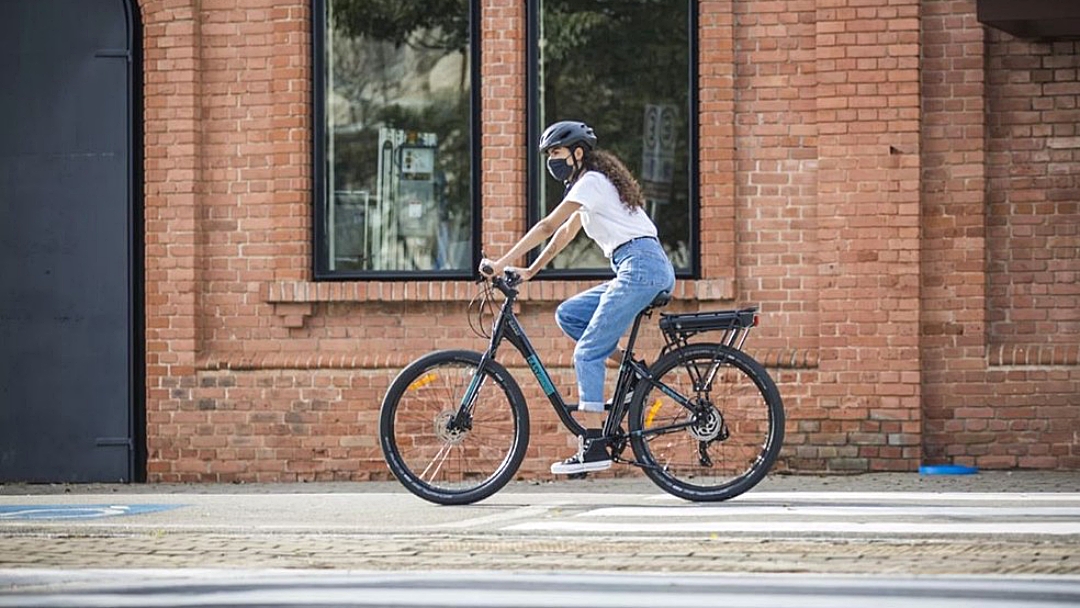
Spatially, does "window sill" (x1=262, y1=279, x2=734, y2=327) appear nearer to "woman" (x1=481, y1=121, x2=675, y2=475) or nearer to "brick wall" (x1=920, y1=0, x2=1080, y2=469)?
"brick wall" (x1=920, y1=0, x2=1080, y2=469)

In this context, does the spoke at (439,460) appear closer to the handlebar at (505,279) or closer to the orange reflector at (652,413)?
the handlebar at (505,279)

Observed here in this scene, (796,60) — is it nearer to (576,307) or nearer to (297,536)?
(576,307)

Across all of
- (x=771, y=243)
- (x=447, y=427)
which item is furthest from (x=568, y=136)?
(x=771, y=243)

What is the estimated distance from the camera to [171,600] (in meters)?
6.96

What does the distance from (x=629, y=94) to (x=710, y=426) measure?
13.5 ft

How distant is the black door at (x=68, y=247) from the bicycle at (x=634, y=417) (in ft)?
14.6

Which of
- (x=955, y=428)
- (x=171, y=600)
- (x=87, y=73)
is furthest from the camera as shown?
(x=87, y=73)

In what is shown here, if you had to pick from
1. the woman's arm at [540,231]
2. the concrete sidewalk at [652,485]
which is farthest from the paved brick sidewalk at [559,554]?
the concrete sidewalk at [652,485]

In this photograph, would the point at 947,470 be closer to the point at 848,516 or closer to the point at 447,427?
the point at 848,516

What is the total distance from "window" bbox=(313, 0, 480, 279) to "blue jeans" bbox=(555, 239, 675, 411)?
3.65m

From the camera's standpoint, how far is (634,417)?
10219 mm

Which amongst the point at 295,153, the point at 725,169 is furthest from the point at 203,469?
the point at 725,169

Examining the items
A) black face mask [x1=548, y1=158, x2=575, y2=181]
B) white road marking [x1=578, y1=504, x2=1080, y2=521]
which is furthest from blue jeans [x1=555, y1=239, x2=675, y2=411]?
white road marking [x1=578, y1=504, x2=1080, y2=521]

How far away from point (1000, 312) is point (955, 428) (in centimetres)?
79
